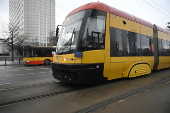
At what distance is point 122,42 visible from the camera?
20.2 feet

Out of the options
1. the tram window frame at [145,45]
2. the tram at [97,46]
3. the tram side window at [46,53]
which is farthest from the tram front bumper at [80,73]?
the tram side window at [46,53]

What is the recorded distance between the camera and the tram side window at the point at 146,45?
7.46 m

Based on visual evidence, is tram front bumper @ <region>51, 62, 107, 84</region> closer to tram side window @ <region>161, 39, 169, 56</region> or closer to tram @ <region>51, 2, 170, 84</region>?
tram @ <region>51, 2, 170, 84</region>

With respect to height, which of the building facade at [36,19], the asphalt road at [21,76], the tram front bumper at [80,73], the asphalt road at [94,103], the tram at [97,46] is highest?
the building facade at [36,19]

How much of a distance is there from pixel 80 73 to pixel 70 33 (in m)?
1.79

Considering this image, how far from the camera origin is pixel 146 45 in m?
7.74

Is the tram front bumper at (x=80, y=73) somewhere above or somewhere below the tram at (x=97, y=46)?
below

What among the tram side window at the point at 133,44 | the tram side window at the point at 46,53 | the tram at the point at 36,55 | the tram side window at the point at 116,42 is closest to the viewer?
the tram side window at the point at 116,42

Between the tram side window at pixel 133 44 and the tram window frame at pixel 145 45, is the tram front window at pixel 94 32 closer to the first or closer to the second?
the tram side window at pixel 133 44

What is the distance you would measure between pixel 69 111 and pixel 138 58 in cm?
519

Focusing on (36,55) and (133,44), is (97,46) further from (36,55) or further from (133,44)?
(36,55)

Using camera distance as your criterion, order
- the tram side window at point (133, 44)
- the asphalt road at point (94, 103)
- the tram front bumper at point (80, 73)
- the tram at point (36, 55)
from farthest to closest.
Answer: the tram at point (36, 55)
the tram side window at point (133, 44)
the tram front bumper at point (80, 73)
the asphalt road at point (94, 103)

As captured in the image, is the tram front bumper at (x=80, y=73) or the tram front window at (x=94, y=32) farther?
the tram front window at (x=94, y=32)

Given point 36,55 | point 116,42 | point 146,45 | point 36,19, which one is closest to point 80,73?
point 116,42
